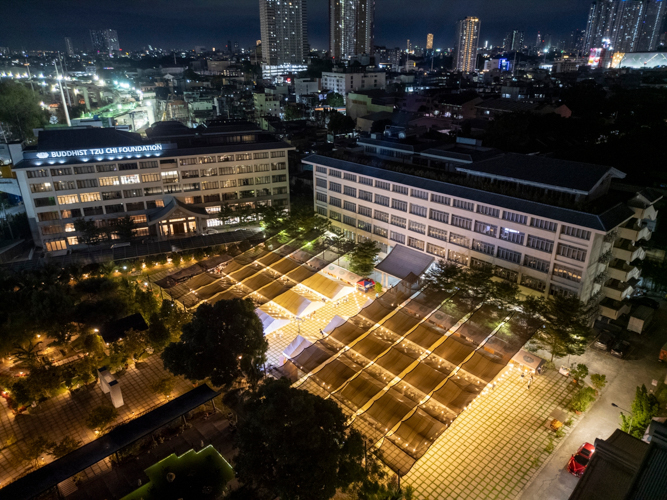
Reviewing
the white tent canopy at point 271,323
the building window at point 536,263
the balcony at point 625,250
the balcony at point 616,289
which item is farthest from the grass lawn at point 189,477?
the balcony at point 625,250

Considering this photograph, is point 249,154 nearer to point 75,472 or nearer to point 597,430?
point 75,472

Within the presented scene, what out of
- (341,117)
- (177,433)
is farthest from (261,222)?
(341,117)

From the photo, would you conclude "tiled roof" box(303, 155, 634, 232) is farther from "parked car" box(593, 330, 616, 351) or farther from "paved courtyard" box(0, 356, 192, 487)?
"paved courtyard" box(0, 356, 192, 487)

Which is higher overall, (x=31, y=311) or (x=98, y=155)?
(x=98, y=155)

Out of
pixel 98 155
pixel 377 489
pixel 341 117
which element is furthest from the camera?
pixel 341 117

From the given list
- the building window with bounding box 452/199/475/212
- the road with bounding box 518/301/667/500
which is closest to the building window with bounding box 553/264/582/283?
the road with bounding box 518/301/667/500

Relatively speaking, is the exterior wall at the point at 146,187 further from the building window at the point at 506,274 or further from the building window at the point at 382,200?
the building window at the point at 506,274

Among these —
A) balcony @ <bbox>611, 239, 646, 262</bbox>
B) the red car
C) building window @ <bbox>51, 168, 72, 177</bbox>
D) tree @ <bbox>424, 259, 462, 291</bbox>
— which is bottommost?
the red car
